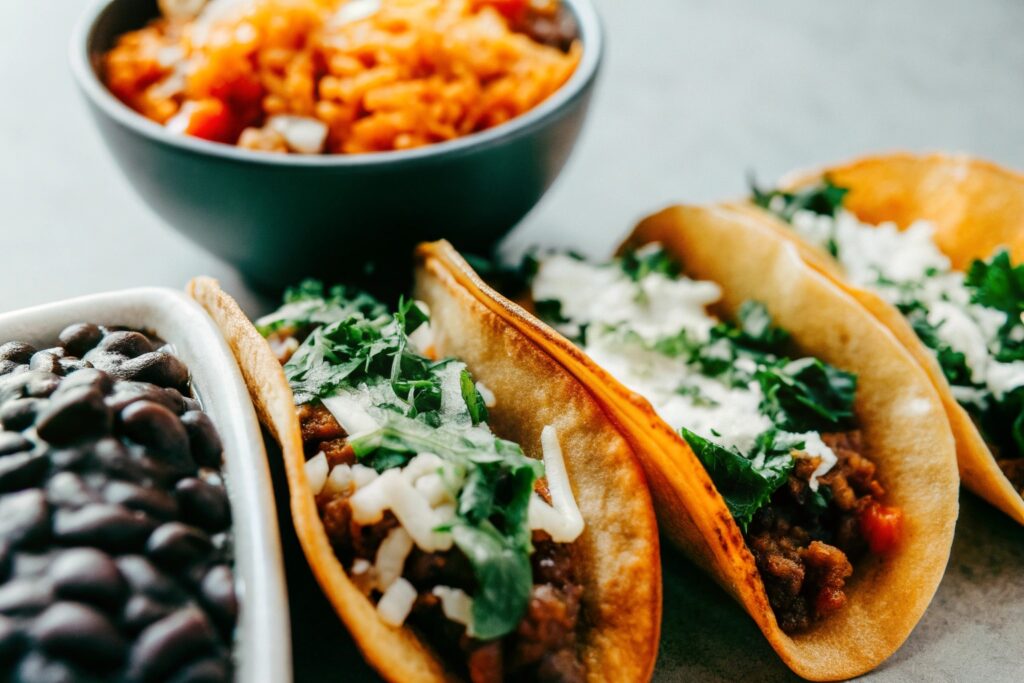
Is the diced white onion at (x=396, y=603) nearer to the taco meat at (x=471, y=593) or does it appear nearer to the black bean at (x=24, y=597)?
the taco meat at (x=471, y=593)

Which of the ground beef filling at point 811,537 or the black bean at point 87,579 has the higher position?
the black bean at point 87,579

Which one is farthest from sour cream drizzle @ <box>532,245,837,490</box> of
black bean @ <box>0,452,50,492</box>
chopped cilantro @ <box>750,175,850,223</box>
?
black bean @ <box>0,452,50,492</box>

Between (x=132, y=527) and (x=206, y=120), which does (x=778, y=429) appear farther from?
(x=206, y=120)

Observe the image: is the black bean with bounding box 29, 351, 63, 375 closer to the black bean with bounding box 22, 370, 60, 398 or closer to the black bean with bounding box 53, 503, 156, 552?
the black bean with bounding box 22, 370, 60, 398

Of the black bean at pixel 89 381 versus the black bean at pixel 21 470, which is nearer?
the black bean at pixel 21 470

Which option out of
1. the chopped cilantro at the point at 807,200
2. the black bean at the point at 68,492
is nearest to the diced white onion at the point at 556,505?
the black bean at the point at 68,492

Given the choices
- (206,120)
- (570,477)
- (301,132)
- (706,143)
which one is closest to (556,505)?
(570,477)

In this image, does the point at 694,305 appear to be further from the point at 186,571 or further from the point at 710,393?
the point at 186,571
